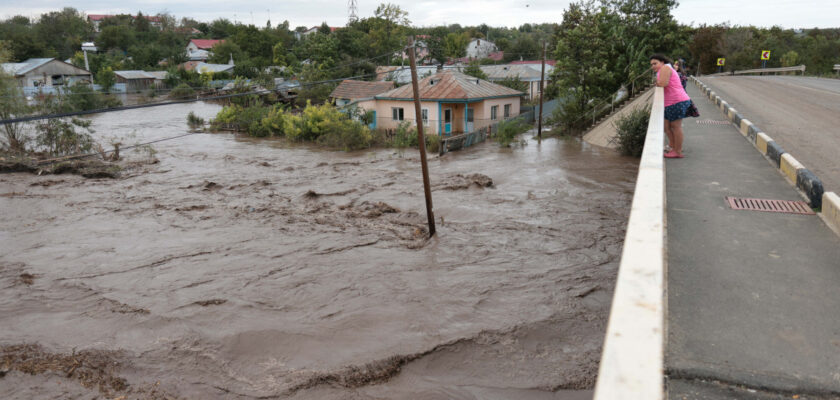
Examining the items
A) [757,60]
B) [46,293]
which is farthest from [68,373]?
[757,60]

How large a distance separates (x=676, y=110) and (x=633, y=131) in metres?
13.2

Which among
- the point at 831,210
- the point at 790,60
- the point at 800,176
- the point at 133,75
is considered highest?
the point at 133,75

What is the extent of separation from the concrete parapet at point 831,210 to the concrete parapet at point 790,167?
1398mm

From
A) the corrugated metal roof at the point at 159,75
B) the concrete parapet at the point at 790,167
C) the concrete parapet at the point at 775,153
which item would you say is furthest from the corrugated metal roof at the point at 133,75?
the concrete parapet at the point at 790,167

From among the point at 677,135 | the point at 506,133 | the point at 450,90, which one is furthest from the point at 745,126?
the point at 450,90

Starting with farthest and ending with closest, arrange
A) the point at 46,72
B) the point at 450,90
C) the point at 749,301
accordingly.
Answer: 1. the point at 46,72
2. the point at 450,90
3. the point at 749,301

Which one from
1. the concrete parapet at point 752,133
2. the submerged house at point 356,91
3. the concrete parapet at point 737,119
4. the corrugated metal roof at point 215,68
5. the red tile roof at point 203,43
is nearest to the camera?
the concrete parapet at point 752,133

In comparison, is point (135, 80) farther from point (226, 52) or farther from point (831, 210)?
point (831, 210)

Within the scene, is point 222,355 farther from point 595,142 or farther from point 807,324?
point 595,142

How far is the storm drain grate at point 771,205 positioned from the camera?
18.2 feet

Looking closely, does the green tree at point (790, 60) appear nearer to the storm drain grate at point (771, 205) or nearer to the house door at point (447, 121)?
the house door at point (447, 121)

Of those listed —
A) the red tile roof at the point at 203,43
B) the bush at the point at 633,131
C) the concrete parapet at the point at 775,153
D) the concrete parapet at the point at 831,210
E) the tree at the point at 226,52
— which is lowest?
the bush at the point at 633,131

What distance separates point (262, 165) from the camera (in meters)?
24.5

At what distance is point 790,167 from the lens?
6785mm
